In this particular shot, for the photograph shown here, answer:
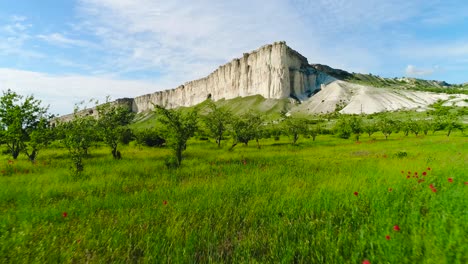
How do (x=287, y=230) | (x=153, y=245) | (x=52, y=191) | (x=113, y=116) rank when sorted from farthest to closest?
1. (x=113, y=116)
2. (x=52, y=191)
3. (x=287, y=230)
4. (x=153, y=245)

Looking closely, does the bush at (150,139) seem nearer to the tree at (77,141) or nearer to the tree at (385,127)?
the tree at (77,141)

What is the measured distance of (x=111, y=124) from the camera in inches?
954

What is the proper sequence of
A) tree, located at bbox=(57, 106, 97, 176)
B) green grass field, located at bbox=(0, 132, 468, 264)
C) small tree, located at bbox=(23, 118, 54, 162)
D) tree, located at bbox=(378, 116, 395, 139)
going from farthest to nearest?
tree, located at bbox=(378, 116, 395, 139)
small tree, located at bbox=(23, 118, 54, 162)
tree, located at bbox=(57, 106, 97, 176)
green grass field, located at bbox=(0, 132, 468, 264)

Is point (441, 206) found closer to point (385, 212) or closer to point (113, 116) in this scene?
point (385, 212)

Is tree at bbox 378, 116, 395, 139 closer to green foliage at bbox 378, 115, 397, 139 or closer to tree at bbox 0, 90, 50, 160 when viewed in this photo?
green foliage at bbox 378, 115, 397, 139

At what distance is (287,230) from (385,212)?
2083mm

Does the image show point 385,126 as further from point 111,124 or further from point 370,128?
point 111,124

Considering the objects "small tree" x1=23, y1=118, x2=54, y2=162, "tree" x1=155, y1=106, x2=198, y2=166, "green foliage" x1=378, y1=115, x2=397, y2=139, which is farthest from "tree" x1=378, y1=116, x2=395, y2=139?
"small tree" x1=23, y1=118, x2=54, y2=162

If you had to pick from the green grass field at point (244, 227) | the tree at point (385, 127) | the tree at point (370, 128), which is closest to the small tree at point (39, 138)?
the green grass field at point (244, 227)

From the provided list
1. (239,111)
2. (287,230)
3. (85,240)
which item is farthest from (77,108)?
(239,111)

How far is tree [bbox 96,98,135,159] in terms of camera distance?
73.6ft

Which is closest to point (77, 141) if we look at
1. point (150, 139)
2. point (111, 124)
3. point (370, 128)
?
point (111, 124)

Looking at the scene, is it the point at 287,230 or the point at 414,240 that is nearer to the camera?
the point at 414,240

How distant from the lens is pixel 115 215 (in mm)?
5895
